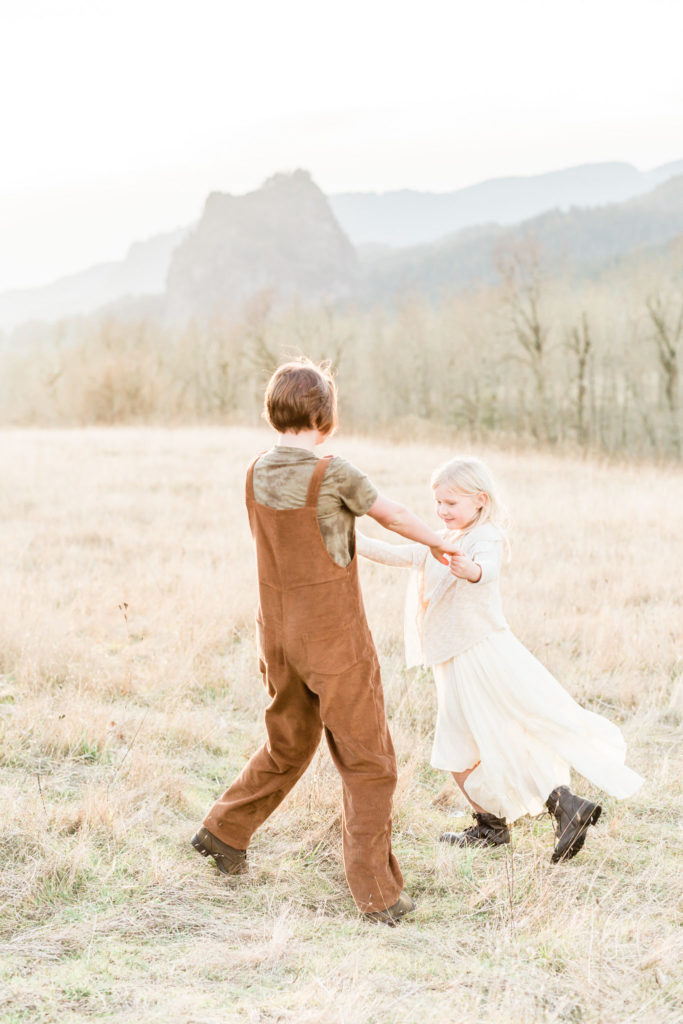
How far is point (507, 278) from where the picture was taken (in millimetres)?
46406

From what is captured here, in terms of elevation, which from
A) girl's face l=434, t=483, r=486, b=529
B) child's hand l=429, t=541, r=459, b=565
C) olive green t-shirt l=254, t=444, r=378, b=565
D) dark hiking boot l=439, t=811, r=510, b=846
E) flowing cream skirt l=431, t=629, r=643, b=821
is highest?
olive green t-shirt l=254, t=444, r=378, b=565

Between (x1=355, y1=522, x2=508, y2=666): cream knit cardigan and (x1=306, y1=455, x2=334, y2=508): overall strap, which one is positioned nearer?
(x1=306, y1=455, x2=334, y2=508): overall strap

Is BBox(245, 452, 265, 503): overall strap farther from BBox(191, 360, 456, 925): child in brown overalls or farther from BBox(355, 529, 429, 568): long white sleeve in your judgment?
BBox(355, 529, 429, 568): long white sleeve

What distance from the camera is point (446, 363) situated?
173 ft

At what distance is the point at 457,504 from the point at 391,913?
1.55 m

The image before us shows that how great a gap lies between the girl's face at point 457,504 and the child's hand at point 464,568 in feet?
1.08

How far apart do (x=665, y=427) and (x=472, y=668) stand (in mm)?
42175

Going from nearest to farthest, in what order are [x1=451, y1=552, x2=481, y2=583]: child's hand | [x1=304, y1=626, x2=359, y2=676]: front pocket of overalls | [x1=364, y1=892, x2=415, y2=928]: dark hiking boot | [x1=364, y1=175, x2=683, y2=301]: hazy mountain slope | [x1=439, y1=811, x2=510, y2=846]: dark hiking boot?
[x1=304, y1=626, x2=359, y2=676]: front pocket of overalls → [x1=364, y1=892, x2=415, y2=928]: dark hiking boot → [x1=451, y1=552, x2=481, y2=583]: child's hand → [x1=439, y1=811, x2=510, y2=846]: dark hiking boot → [x1=364, y1=175, x2=683, y2=301]: hazy mountain slope

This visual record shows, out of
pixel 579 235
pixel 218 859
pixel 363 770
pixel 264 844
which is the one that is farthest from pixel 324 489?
pixel 579 235

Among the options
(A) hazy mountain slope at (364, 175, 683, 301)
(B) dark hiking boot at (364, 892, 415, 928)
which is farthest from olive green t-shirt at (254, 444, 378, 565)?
(A) hazy mountain slope at (364, 175, 683, 301)

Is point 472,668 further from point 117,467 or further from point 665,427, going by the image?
point 665,427

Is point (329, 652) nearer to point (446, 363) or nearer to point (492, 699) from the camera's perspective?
point (492, 699)

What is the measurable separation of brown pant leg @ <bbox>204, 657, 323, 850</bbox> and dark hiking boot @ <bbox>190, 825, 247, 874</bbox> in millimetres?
27

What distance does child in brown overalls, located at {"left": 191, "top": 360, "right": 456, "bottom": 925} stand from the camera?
9.27 ft
